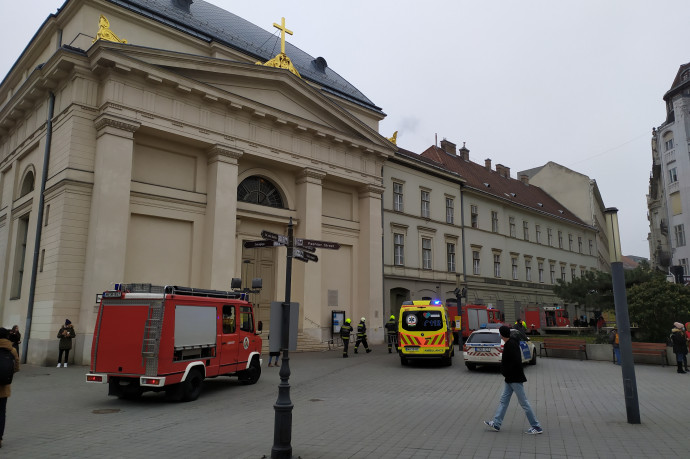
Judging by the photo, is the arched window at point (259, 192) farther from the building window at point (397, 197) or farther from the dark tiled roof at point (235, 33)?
the building window at point (397, 197)

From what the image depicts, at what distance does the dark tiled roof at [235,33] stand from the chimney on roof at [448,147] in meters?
Result: 14.4

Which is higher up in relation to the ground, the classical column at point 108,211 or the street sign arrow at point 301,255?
the classical column at point 108,211

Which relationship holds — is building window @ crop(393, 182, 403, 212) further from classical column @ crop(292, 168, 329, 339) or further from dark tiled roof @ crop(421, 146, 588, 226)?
Answer: dark tiled roof @ crop(421, 146, 588, 226)

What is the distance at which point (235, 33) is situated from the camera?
96.5 ft

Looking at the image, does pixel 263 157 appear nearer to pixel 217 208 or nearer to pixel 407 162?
pixel 217 208

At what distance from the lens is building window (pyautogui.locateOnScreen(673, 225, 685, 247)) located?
49125mm

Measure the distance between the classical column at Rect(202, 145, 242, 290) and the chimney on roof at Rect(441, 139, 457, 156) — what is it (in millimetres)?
27355

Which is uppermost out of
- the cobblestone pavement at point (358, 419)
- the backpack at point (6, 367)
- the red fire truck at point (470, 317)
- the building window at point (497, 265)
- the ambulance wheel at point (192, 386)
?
the building window at point (497, 265)

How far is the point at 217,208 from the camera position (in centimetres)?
2316

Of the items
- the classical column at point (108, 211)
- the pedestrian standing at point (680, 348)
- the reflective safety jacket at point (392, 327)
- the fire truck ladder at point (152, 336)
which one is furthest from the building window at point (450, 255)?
the fire truck ladder at point (152, 336)

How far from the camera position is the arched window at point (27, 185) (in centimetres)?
2403

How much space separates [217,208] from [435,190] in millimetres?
18568

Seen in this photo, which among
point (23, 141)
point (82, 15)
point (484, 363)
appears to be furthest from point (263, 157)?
point (484, 363)

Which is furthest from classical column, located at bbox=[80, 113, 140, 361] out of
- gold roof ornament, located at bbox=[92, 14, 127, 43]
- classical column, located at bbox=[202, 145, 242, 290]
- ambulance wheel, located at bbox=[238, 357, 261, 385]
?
ambulance wheel, located at bbox=[238, 357, 261, 385]
